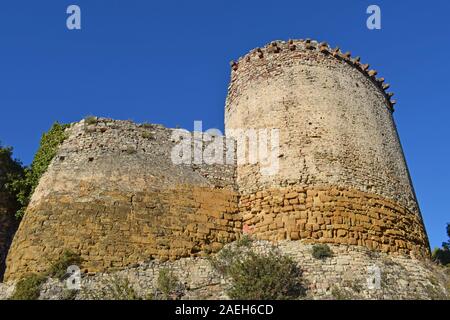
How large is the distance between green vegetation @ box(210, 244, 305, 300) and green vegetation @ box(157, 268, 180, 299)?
107 cm

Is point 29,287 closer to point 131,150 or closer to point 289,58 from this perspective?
point 131,150

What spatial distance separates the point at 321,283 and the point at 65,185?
6.54 m

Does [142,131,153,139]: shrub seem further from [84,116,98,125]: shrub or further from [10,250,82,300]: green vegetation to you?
[10,250,82,300]: green vegetation

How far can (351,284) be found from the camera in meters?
10.4

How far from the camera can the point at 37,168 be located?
12891 millimetres

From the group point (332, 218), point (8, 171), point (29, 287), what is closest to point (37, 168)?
point (8, 171)

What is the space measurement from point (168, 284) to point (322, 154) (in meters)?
5.22

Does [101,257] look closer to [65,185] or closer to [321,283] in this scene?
[65,185]

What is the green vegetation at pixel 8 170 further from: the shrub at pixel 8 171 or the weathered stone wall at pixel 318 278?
the weathered stone wall at pixel 318 278

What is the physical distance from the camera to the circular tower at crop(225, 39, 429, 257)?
11.8 m

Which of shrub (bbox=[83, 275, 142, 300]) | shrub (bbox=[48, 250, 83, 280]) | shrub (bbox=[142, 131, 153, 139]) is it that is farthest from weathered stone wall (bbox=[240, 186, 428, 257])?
shrub (bbox=[48, 250, 83, 280])
